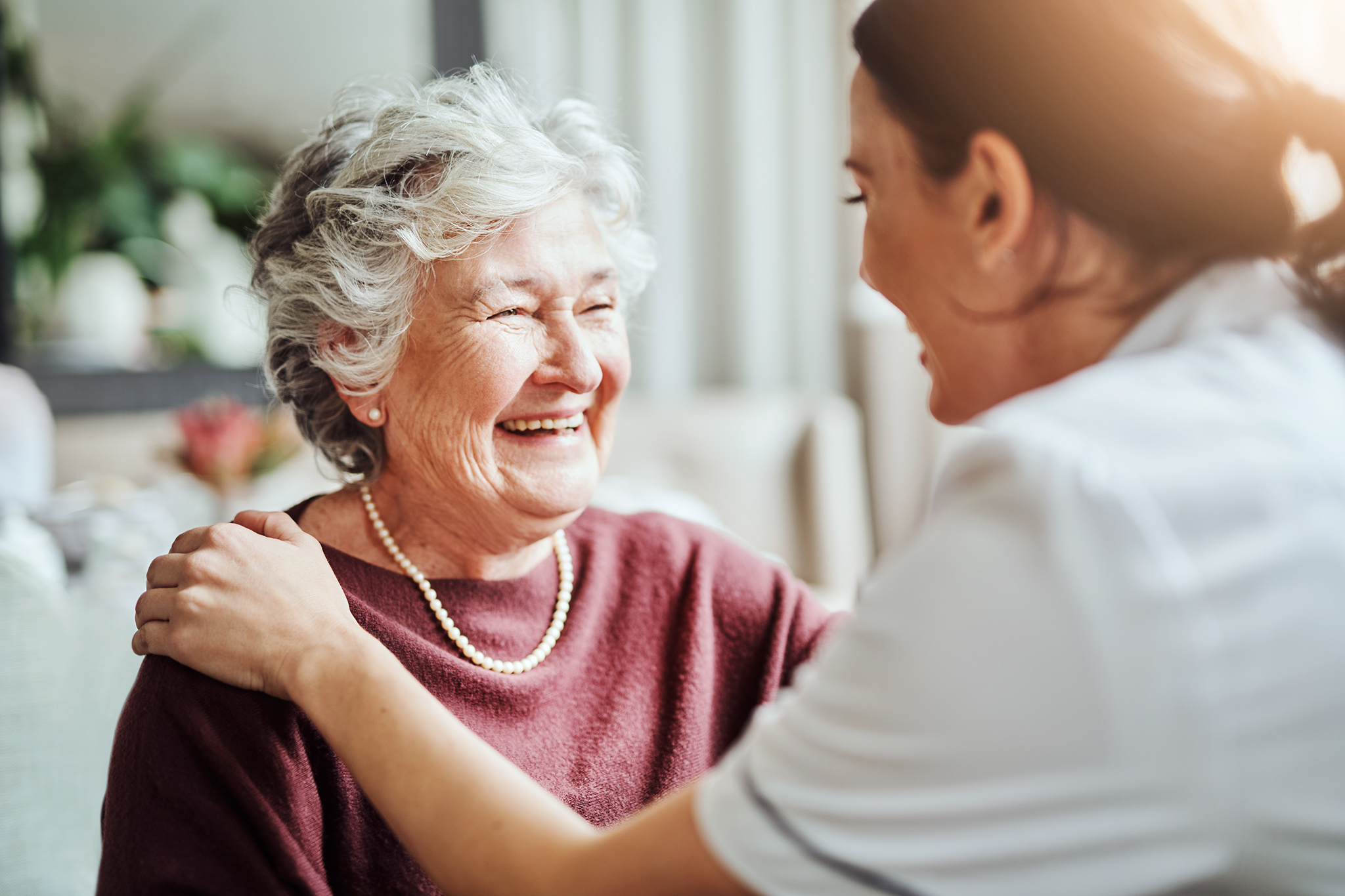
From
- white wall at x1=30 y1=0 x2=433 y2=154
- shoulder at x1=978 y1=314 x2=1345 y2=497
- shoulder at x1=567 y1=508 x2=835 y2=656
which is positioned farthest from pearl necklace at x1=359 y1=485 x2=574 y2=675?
white wall at x1=30 y1=0 x2=433 y2=154

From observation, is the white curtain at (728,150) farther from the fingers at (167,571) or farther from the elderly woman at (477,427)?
the fingers at (167,571)

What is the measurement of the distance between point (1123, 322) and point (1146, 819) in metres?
Answer: 0.35

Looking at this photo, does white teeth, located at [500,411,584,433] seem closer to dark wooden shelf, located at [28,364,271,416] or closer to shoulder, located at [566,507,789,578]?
shoulder, located at [566,507,789,578]

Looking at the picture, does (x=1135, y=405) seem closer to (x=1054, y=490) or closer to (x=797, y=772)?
(x=1054, y=490)

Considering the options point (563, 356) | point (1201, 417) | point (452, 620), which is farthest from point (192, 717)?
point (1201, 417)

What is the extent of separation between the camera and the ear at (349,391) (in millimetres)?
1195

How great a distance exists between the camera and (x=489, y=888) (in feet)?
2.26

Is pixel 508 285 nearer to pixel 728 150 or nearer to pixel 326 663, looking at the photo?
pixel 326 663

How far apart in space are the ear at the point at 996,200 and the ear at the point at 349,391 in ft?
2.37

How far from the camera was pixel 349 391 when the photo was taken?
1206 mm

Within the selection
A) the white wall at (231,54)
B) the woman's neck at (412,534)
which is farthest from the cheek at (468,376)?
the white wall at (231,54)

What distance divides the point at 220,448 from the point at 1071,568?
85.4 inches

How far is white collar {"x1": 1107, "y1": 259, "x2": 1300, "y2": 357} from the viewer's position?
27.8 inches

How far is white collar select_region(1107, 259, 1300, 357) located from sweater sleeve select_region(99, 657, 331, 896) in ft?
2.67
